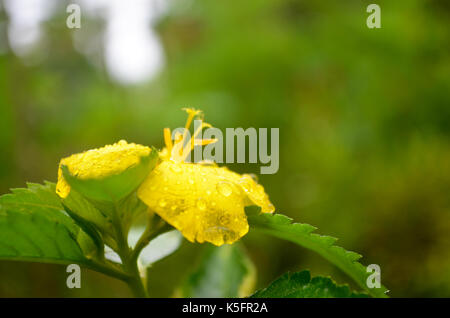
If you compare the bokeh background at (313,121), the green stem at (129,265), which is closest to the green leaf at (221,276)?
the green stem at (129,265)

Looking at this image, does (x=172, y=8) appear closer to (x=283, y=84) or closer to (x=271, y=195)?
(x=283, y=84)

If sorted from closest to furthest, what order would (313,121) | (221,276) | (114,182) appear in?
(114,182), (221,276), (313,121)

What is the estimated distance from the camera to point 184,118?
1.30 m

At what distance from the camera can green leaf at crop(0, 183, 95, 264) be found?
281mm

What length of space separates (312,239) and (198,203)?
9 centimetres

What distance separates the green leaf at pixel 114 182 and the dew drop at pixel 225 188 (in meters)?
0.05

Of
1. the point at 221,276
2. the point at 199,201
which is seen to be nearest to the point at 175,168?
the point at 199,201

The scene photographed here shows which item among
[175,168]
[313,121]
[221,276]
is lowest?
[221,276]

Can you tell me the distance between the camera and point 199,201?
0.92 ft

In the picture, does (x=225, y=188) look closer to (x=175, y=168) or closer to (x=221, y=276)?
(x=175, y=168)

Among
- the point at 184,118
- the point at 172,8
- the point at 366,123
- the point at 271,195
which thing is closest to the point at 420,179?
the point at 366,123

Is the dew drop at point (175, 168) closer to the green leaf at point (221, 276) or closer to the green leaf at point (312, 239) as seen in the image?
the green leaf at point (312, 239)

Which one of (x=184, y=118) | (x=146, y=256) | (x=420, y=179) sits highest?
(x=184, y=118)

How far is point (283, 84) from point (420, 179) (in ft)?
2.02
